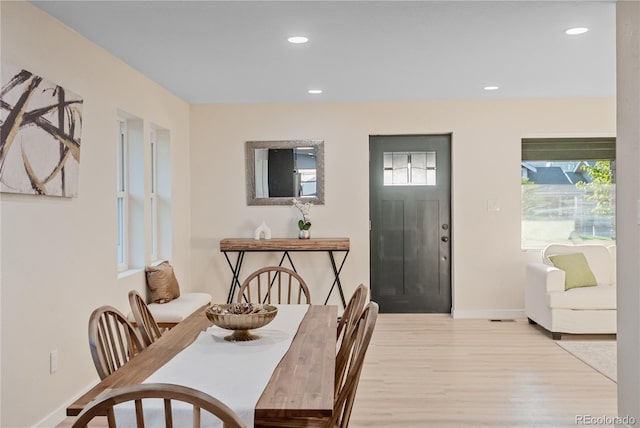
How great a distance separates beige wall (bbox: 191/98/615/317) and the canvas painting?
9.28 feet

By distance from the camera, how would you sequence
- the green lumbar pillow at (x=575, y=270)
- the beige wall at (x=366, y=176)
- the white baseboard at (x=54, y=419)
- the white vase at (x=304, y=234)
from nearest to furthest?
the white baseboard at (x=54, y=419) < the green lumbar pillow at (x=575, y=270) < the white vase at (x=304, y=234) < the beige wall at (x=366, y=176)

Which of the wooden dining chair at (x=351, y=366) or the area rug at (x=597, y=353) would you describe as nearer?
the wooden dining chair at (x=351, y=366)

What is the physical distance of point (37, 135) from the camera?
3139 millimetres

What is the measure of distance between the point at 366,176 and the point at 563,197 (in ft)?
7.21

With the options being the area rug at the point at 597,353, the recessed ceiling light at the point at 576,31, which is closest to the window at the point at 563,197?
the area rug at the point at 597,353

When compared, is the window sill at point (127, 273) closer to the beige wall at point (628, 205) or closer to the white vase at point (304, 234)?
the white vase at point (304, 234)

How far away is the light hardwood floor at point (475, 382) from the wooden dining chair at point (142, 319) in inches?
40.7

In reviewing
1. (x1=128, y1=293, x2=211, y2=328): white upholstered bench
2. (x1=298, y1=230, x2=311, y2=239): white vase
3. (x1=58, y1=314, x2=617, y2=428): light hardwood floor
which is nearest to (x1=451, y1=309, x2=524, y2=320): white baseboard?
(x1=58, y1=314, x2=617, y2=428): light hardwood floor

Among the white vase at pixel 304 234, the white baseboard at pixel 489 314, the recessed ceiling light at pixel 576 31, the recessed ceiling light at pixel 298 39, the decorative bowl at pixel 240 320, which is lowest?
the white baseboard at pixel 489 314

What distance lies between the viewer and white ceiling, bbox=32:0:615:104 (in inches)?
131

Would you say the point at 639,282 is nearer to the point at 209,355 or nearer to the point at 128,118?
the point at 209,355

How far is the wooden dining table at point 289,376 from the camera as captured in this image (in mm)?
1646

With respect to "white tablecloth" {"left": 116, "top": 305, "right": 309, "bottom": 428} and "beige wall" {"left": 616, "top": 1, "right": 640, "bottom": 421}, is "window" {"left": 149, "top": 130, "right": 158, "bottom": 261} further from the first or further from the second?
"beige wall" {"left": 616, "top": 1, "right": 640, "bottom": 421}

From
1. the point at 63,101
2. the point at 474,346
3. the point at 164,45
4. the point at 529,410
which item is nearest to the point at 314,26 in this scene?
the point at 164,45
